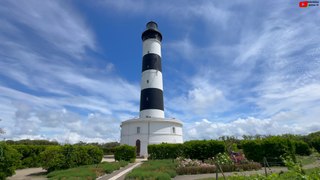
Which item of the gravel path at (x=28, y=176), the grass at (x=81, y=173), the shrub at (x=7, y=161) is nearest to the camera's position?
the shrub at (x=7, y=161)

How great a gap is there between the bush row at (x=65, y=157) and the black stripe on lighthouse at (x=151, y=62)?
17781mm

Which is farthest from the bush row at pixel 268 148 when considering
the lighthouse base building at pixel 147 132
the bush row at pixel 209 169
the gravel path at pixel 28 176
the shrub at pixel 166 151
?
the gravel path at pixel 28 176

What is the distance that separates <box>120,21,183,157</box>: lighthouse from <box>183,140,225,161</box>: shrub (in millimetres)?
11298

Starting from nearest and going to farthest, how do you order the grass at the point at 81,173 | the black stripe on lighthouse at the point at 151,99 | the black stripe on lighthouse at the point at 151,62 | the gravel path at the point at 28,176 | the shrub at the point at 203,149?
the grass at the point at 81,173, the gravel path at the point at 28,176, the shrub at the point at 203,149, the black stripe on lighthouse at the point at 151,99, the black stripe on lighthouse at the point at 151,62

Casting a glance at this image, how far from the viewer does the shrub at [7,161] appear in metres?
11.0

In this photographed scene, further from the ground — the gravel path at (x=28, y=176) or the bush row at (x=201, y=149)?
the bush row at (x=201, y=149)

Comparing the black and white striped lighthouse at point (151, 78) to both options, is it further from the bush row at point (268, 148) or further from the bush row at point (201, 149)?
the bush row at point (268, 148)

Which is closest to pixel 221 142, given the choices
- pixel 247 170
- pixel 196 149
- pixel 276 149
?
pixel 196 149

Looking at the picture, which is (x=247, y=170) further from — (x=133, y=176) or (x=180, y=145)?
(x=180, y=145)

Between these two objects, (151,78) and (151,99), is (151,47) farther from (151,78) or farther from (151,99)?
(151,99)

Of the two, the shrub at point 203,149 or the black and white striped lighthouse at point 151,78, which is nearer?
the shrub at point 203,149

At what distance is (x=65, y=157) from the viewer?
1673cm

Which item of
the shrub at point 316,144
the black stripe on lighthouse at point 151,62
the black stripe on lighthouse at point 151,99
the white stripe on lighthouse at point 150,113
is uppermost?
the black stripe on lighthouse at point 151,62

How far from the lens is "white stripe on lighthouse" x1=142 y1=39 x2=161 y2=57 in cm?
3559
